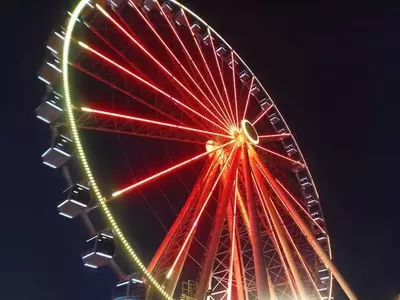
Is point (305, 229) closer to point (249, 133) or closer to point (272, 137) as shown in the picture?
point (249, 133)

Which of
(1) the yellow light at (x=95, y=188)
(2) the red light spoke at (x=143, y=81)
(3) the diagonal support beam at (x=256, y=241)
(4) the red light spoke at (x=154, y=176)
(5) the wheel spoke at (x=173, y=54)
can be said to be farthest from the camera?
(5) the wheel spoke at (x=173, y=54)

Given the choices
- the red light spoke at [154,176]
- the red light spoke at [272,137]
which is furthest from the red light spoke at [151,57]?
the red light spoke at [272,137]

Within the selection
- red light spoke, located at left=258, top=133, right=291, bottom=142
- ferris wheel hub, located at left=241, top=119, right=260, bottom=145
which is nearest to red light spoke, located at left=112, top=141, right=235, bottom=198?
ferris wheel hub, located at left=241, top=119, right=260, bottom=145

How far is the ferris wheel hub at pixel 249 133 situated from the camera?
1355 centimetres

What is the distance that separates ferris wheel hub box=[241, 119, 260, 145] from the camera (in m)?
13.6

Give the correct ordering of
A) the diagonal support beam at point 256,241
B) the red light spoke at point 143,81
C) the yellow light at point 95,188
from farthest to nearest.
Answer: the red light spoke at point 143,81
the diagonal support beam at point 256,241
the yellow light at point 95,188

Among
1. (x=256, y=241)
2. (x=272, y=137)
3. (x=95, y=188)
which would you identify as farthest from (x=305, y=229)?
(x=95, y=188)

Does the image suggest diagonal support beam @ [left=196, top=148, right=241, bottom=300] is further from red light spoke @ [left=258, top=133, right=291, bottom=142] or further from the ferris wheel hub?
red light spoke @ [left=258, top=133, right=291, bottom=142]

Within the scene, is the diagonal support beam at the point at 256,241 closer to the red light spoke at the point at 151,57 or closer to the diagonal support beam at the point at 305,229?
the diagonal support beam at the point at 305,229

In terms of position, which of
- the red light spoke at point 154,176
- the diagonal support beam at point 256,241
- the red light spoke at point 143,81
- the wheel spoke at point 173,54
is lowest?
the diagonal support beam at point 256,241

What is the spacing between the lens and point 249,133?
13.8 m

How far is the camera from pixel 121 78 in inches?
454

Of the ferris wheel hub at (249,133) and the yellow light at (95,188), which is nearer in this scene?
the yellow light at (95,188)

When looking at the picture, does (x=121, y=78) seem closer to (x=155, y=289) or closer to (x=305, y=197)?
(x=155, y=289)
